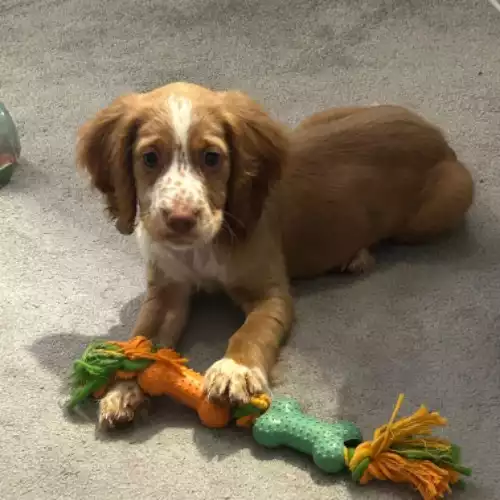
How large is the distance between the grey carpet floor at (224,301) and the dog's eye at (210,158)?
0.44 m

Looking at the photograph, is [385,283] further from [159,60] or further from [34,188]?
[159,60]

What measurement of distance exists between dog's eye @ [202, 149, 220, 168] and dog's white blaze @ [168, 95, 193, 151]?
0.05 metres

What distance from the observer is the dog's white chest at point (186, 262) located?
1951 millimetres

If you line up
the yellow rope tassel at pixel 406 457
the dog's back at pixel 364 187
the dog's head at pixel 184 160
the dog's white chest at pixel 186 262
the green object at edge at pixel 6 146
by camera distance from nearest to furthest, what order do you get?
the yellow rope tassel at pixel 406 457, the dog's head at pixel 184 160, the dog's white chest at pixel 186 262, the dog's back at pixel 364 187, the green object at edge at pixel 6 146

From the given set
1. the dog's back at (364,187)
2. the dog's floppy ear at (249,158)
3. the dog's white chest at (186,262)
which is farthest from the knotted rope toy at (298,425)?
the dog's back at (364,187)

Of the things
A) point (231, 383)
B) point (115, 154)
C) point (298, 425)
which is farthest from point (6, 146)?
point (298, 425)

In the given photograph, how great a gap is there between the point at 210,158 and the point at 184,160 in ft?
0.19

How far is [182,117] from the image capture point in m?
1.72

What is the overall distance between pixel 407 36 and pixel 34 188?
159 cm

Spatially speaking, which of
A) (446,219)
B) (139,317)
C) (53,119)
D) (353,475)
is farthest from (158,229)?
(53,119)

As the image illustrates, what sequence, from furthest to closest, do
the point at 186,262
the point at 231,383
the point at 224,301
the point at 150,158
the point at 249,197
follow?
the point at 224,301 → the point at 186,262 → the point at 249,197 → the point at 150,158 → the point at 231,383

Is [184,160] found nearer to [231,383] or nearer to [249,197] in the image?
[249,197]

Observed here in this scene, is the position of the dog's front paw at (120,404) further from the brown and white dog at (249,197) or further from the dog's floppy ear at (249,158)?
the dog's floppy ear at (249,158)

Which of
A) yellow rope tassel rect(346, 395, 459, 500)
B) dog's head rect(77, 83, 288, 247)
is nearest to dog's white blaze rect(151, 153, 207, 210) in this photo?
dog's head rect(77, 83, 288, 247)
